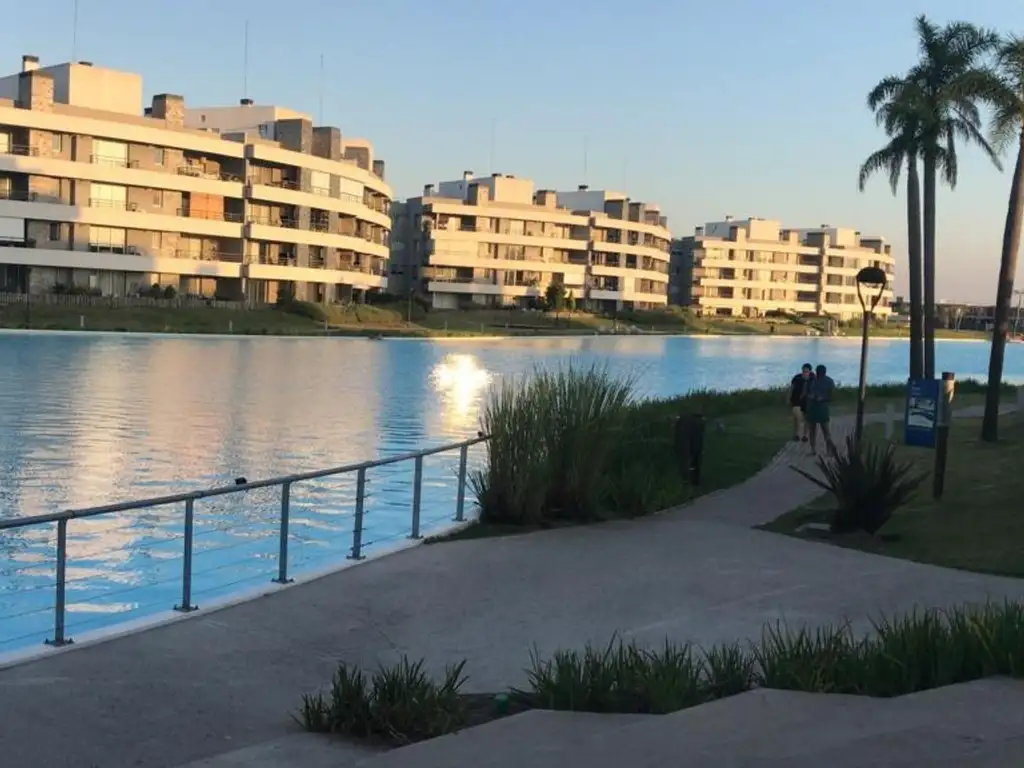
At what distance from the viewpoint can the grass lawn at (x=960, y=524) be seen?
1084 centimetres

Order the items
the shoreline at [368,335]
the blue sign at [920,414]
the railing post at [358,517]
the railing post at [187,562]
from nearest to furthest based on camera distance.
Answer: the railing post at [187,562] → the railing post at [358,517] → the blue sign at [920,414] → the shoreline at [368,335]

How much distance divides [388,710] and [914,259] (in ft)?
109

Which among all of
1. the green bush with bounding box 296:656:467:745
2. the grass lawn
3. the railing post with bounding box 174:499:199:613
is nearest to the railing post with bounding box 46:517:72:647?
the railing post with bounding box 174:499:199:613

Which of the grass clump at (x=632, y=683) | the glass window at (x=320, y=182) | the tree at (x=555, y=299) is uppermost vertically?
the glass window at (x=320, y=182)

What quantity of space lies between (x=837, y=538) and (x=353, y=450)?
455 inches

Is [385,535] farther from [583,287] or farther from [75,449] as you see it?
[583,287]

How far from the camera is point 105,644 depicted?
6941mm

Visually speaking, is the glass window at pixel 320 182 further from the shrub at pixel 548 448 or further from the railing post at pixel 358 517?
the railing post at pixel 358 517

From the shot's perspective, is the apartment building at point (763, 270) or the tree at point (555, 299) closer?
the tree at point (555, 299)

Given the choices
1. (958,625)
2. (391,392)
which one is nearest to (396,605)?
(958,625)

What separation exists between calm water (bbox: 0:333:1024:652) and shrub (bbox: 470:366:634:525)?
82 cm

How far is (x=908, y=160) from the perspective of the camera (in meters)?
36.3

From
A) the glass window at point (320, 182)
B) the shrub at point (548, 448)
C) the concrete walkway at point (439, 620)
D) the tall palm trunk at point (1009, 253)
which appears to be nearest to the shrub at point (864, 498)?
the concrete walkway at point (439, 620)

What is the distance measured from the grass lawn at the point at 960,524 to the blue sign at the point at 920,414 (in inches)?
91.7
